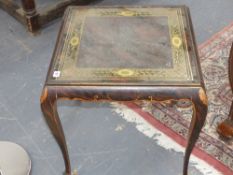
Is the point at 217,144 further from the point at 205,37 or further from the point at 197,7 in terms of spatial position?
the point at 197,7

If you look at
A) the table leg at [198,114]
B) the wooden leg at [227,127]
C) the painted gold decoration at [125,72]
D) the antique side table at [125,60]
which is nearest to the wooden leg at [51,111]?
the antique side table at [125,60]

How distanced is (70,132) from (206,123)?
1.81ft

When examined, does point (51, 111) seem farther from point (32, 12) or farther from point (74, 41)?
point (32, 12)

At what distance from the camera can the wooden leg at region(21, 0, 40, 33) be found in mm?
1907

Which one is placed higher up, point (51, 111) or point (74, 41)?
point (74, 41)

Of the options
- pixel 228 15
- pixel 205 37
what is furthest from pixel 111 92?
pixel 228 15

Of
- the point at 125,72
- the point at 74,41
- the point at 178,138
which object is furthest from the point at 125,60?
the point at 178,138

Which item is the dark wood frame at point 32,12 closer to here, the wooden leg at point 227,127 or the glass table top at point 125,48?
the glass table top at point 125,48

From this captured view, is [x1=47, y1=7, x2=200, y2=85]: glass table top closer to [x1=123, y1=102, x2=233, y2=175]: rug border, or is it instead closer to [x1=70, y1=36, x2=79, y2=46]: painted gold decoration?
[x1=70, y1=36, x2=79, y2=46]: painted gold decoration

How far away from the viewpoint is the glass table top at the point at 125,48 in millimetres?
1025

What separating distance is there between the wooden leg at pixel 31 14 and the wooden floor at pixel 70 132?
100 mm

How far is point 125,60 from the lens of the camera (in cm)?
107

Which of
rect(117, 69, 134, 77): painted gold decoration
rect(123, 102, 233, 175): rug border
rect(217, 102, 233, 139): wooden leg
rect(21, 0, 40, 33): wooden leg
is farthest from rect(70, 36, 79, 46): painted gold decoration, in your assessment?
rect(21, 0, 40, 33): wooden leg

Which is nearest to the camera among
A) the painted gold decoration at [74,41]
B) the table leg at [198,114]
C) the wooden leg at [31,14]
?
the table leg at [198,114]
